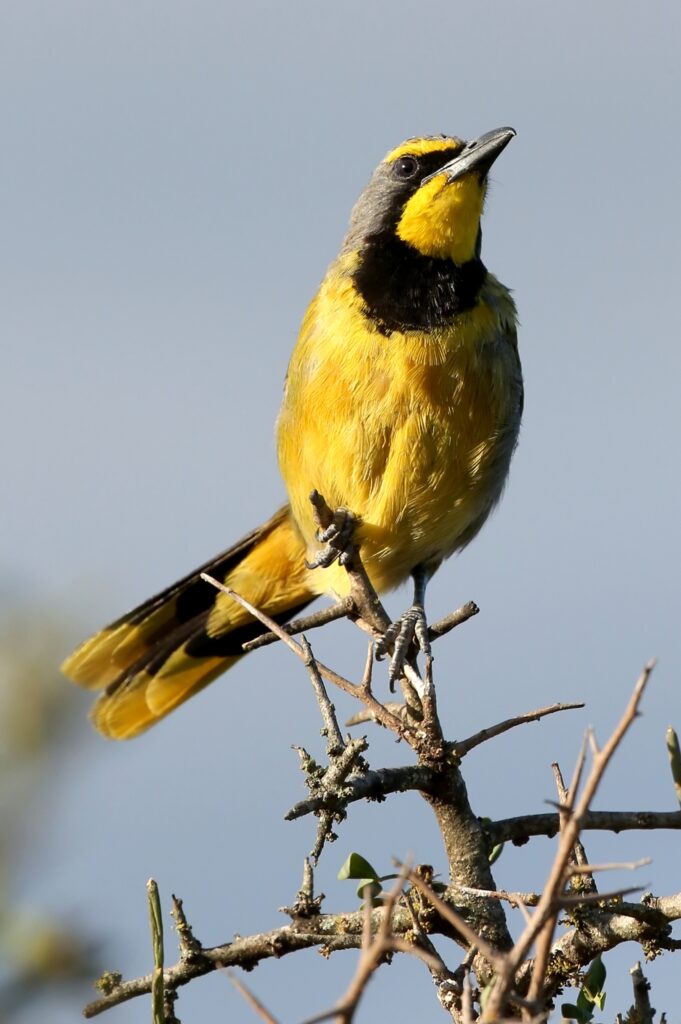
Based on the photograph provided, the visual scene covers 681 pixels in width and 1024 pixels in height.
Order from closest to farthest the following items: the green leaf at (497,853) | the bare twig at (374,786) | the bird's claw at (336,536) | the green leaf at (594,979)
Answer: the bare twig at (374,786) → the green leaf at (594,979) → the green leaf at (497,853) → the bird's claw at (336,536)

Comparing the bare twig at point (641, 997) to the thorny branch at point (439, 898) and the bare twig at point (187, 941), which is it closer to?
the thorny branch at point (439, 898)

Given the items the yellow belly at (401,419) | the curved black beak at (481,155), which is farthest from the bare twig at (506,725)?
the curved black beak at (481,155)

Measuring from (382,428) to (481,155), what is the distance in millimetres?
1382

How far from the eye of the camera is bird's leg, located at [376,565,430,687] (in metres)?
3.55

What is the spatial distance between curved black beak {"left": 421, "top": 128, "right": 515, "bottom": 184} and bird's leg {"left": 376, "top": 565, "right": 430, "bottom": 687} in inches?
79.8

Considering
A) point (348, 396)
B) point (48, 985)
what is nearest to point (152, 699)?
point (348, 396)

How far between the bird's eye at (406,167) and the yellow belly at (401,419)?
728 millimetres

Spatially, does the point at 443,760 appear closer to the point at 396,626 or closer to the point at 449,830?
the point at 449,830

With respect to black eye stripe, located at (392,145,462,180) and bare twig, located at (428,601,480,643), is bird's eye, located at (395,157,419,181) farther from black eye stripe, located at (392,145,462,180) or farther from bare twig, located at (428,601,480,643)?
bare twig, located at (428,601,480,643)

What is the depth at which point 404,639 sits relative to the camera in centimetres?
375

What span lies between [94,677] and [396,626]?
2254 mm

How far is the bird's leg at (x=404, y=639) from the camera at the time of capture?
3.55m

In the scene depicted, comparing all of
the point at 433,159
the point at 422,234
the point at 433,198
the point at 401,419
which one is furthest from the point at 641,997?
the point at 433,159

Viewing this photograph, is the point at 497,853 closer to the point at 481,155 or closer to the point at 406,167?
the point at 481,155
